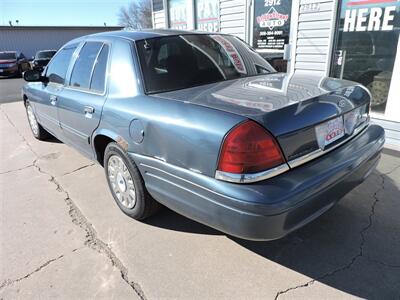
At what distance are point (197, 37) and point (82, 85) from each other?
1267mm

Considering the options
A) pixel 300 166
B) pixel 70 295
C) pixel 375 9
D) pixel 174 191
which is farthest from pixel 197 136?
pixel 375 9

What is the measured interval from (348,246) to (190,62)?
1.94 m

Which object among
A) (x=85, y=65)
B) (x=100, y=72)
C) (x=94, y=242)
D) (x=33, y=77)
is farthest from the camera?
(x=33, y=77)

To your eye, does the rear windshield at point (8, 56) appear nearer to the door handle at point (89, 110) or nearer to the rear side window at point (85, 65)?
the rear side window at point (85, 65)

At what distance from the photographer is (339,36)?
4926mm

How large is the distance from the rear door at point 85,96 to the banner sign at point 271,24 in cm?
383

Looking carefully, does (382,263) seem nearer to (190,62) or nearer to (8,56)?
(190,62)

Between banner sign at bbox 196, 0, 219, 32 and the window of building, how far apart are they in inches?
124

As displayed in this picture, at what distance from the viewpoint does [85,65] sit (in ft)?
10.7

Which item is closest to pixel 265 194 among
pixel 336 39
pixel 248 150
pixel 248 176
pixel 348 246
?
pixel 248 176

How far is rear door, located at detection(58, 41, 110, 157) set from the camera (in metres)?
2.92

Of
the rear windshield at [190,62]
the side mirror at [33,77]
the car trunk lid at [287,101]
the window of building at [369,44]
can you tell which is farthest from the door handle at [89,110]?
the window of building at [369,44]

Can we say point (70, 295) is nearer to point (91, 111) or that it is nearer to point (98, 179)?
point (91, 111)

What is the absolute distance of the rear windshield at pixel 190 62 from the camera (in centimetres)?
253
